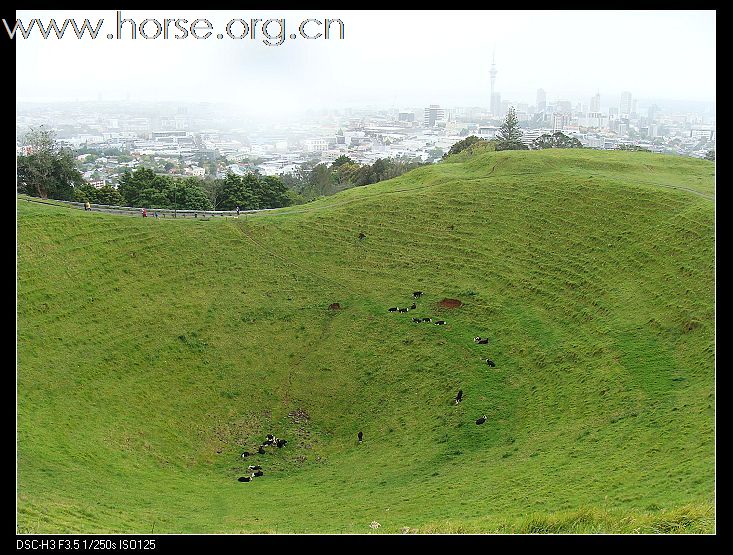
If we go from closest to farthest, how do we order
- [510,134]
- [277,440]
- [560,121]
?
1. [277,440]
2. [510,134]
3. [560,121]

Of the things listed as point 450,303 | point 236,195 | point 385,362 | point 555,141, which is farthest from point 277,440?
point 555,141

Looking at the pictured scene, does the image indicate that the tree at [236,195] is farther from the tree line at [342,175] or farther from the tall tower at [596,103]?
the tall tower at [596,103]

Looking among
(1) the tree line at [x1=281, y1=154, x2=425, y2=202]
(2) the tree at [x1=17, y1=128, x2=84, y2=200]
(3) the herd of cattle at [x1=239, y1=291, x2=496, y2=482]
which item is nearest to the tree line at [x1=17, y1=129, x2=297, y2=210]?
(2) the tree at [x1=17, y1=128, x2=84, y2=200]

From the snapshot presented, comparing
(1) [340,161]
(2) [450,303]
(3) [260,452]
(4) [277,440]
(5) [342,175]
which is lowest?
(3) [260,452]

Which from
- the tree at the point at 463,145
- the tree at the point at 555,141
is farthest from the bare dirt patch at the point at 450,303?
the tree at the point at 555,141

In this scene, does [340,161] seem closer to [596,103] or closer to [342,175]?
[342,175]

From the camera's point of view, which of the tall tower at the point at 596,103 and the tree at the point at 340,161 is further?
the tall tower at the point at 596,103

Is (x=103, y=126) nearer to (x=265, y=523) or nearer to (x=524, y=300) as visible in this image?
(x=524, y=300)

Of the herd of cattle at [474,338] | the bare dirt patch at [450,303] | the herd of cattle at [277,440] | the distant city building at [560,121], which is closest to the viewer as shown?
the herd of cattle at [277,440]
